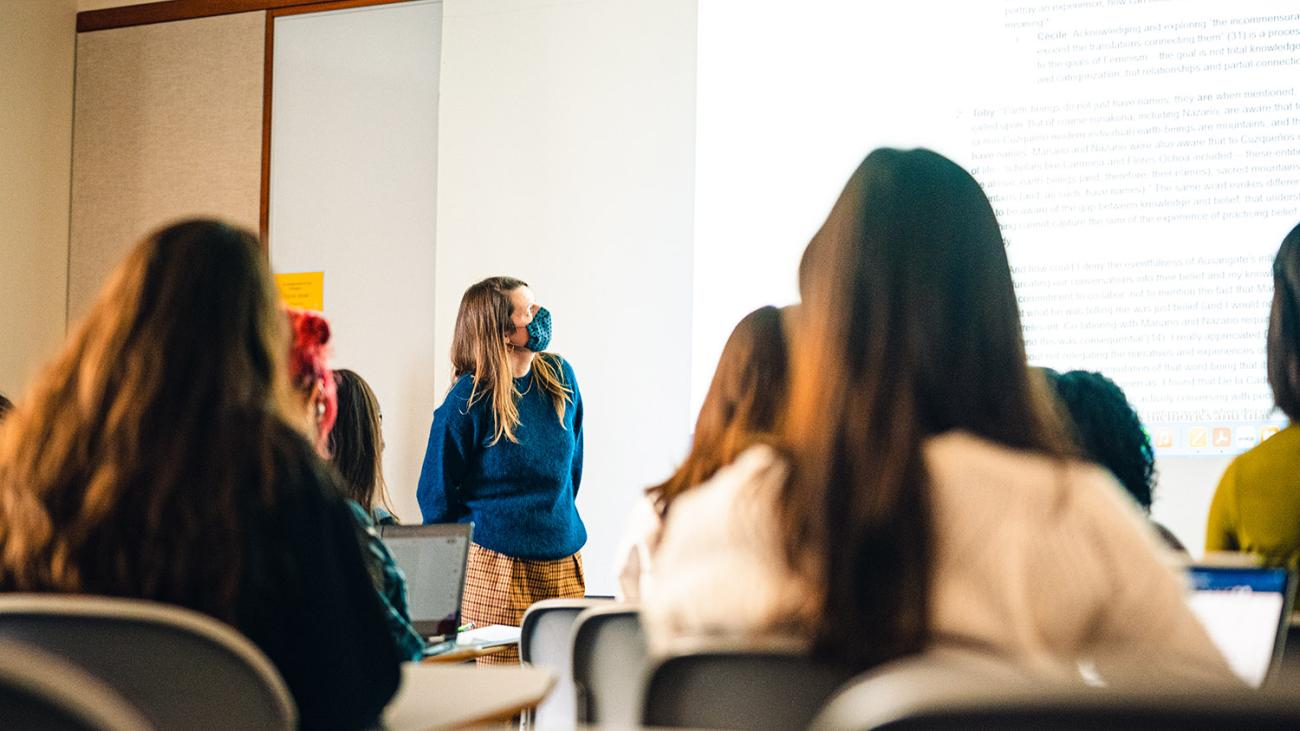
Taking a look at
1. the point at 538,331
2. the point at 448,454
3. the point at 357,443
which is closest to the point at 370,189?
the point at 538,331

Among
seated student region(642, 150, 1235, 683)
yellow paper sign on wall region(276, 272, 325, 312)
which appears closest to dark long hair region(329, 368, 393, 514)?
seated student region(642, 150, 1235, 683)

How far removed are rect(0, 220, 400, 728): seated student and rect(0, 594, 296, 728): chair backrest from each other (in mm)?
→ 139

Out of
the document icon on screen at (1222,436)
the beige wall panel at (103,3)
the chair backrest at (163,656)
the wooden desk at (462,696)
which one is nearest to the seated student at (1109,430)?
the wooden desk at (462,696)

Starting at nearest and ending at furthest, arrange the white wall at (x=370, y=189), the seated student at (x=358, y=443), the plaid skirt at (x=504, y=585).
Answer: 1. the seated student at (x=358, y=443)
2. the plaid skirt at (x=504, y=585)
3. the white wall at (x=370, y=189)

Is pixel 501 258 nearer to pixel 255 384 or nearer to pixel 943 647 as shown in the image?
pixel 255 384

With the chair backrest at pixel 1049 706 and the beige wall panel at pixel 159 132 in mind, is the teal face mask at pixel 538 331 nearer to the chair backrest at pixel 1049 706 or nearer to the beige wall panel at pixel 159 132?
the beige wall panel at pixel 159 132

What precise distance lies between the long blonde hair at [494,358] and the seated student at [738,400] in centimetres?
159

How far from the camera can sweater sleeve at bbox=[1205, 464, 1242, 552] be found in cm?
200

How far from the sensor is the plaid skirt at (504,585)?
3506 millimetres

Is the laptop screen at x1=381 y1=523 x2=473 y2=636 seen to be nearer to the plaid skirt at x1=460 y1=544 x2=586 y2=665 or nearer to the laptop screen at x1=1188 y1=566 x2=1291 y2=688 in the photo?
the plaid skirt at x1=460 y1=544 x2=586 y2=665

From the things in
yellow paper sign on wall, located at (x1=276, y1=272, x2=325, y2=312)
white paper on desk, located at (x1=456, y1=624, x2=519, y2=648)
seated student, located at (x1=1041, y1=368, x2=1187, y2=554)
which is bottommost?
white paper on desk, located at (x1=456, y1=624, x2=519, y2=648)

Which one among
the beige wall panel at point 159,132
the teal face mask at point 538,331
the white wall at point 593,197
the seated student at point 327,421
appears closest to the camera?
the seated student at point 327,421

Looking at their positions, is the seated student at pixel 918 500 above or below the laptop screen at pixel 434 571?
above

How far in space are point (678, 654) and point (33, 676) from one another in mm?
534
